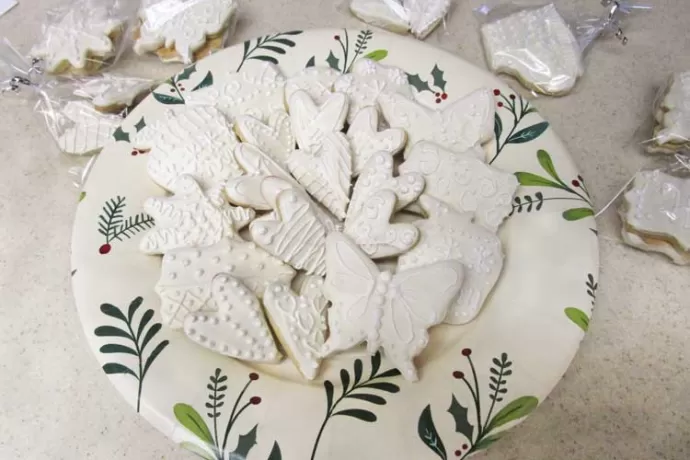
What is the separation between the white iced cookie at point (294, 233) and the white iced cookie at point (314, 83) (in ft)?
0.66

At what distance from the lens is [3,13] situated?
47.7 inches

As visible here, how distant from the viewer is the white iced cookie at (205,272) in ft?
2.18

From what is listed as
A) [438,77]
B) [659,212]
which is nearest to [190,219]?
[438,77]

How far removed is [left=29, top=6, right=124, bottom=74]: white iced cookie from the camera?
1.03m

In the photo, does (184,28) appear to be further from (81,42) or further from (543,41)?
(543,41)

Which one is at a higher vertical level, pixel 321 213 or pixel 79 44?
pixel 79 44

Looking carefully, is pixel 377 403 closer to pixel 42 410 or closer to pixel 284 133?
pixel 284 133

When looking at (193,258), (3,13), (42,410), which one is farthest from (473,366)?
(3,13)

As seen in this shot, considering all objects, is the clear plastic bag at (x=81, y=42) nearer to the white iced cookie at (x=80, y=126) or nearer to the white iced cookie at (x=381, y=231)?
the white iced cookie at (x=80, y=126)

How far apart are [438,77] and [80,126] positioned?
65cm

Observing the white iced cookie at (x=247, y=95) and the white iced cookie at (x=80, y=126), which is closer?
the white iced cookie at (x=247, y=95)

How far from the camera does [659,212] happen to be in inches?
32.8

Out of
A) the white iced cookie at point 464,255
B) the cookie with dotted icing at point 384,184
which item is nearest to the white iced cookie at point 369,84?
the cookie with dotted icing at point 384,184

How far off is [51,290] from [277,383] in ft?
1.58
